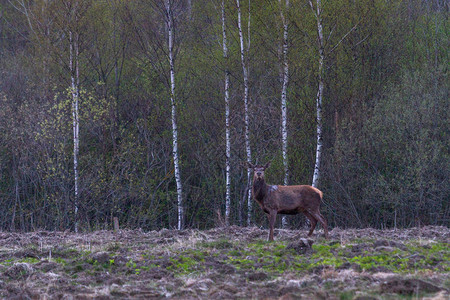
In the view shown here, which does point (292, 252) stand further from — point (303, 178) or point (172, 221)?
point (172, 221)

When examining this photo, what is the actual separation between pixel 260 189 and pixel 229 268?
434 cm

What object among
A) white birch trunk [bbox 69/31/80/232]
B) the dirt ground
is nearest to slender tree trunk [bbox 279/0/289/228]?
Result: white birch trunk [bbox 69/31/80/232]

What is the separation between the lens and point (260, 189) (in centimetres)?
1331

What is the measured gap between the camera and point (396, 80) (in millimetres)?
26828

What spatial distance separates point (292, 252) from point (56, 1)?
19.0m

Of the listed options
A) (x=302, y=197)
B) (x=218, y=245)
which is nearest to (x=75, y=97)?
(x=302, y=197)

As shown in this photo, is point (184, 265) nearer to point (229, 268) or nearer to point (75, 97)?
point (229, 268)

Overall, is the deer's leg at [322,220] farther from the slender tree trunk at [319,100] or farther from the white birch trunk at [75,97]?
the white birch trunk at [75,97]

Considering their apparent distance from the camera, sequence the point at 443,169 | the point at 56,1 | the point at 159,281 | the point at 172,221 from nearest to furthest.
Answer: the point at 159,281, the point at 443,169, the point at 56,1, the point at 172,221

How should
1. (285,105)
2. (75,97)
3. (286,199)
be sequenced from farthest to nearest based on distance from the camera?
(75,97) < (285,105) < (286,199)

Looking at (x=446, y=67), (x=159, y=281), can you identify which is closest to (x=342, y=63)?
(x=446, y=67)

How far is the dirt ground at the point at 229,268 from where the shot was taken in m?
7.39

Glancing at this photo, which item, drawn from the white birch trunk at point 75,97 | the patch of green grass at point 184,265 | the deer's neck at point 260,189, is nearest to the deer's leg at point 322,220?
the deer's neck at point 260,189

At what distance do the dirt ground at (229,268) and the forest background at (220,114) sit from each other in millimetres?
10084
